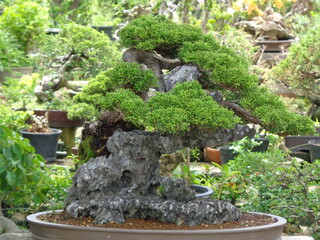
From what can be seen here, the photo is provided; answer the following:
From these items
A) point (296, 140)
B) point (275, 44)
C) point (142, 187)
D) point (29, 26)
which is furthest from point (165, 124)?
point (275, 44)

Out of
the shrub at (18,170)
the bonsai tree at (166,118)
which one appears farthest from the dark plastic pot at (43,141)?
the bonsai tree at (166,118)

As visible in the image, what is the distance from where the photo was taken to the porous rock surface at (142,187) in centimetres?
290

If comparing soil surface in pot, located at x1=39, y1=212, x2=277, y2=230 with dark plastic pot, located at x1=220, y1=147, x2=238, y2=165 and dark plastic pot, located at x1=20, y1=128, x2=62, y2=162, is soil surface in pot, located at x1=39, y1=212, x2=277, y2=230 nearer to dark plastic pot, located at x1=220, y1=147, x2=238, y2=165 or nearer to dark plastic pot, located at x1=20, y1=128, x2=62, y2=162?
dark plastic pot, located at x1=220, y1=147, x2=238, y2=165

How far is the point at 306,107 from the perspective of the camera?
10.1 m

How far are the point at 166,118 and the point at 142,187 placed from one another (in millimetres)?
504

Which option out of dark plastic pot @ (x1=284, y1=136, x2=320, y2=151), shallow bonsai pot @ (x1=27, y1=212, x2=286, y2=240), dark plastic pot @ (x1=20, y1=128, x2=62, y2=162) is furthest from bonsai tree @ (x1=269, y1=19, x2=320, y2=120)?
shallow bonsai pot @ (x1=27, y1=212, x2=286, y2=240)

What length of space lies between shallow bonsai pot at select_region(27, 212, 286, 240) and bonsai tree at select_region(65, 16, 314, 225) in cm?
17

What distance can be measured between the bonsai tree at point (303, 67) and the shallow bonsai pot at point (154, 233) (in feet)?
16.7

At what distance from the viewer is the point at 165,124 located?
9.12ft

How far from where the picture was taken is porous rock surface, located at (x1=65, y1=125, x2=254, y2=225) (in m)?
2.90

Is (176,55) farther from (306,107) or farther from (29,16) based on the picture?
(306,107)

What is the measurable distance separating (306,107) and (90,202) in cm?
770

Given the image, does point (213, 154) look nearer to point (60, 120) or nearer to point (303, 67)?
point (303, 67)

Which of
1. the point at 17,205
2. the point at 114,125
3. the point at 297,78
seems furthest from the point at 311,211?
the point at 297,78
